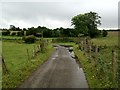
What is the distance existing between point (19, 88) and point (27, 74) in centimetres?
496

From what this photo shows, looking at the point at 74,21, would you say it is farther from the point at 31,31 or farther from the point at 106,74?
the point at 106,74

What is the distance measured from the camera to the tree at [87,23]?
377ft

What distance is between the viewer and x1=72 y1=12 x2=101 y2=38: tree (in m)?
115

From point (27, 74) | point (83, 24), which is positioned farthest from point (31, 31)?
point (27, 74)

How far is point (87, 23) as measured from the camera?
12238cm

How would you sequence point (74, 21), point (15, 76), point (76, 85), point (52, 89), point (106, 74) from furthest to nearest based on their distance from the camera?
1. point (74, 21)
2. point (15, 76)
3. point (106, 74)
4. point (76, 85)
5. point (52, 89)

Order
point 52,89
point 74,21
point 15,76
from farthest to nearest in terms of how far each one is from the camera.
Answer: point 74,21
point 15,76
point 52,89

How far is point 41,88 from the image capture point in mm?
14438

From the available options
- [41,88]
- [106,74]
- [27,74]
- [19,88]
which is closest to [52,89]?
[41,88]

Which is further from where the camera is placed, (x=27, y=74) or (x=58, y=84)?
(x=27, y=74)

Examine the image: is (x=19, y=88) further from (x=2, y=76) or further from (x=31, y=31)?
(x=31, y=31)

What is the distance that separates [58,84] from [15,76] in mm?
3864

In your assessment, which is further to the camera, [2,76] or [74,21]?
[74,21]

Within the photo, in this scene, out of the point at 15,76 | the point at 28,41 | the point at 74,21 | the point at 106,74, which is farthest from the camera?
the point at 74,21
